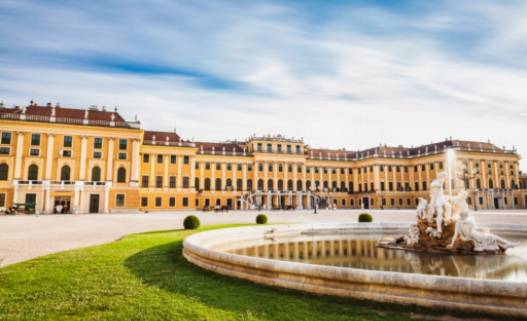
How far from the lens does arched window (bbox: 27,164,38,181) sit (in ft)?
129

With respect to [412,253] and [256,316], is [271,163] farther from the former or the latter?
[256,316]

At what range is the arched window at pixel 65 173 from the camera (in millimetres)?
40594

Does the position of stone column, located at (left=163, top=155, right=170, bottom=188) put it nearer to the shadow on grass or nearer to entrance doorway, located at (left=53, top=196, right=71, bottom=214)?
entrance doorway, located at (left=53, top=196, right=71, bottom=214)

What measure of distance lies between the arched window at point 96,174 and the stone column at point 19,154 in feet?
24.9

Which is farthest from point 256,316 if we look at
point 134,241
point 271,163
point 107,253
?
point 271,163

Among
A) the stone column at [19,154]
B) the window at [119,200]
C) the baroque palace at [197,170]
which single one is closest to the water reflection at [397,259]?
the baroque palace at [197,170]

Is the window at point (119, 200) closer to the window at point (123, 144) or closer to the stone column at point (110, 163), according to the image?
the stone column at point (110, 163)

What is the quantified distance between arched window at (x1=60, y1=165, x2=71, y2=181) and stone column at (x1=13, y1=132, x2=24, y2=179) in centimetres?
423

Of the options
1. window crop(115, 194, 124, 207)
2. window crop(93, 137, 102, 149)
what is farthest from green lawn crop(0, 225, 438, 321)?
window crop(93, 137, 102, 149)

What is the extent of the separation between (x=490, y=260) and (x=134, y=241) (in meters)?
11.1

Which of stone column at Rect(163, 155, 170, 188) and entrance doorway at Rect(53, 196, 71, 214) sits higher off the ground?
stone column at Rect(163, 155, 170, 188)

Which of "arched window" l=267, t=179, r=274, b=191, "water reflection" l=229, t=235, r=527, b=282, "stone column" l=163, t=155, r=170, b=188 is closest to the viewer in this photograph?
"water reflection" l=229, t=235, r=527, b=282

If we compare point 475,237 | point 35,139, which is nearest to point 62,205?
point 35,139

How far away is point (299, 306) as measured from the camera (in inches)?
186
